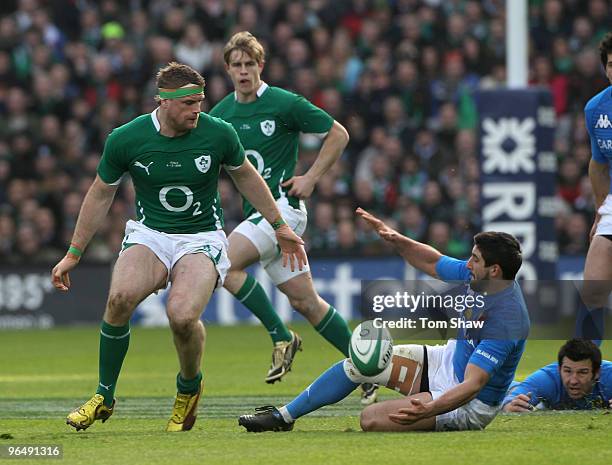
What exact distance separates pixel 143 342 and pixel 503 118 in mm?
4776

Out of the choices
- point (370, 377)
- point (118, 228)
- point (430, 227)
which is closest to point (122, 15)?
point (118, 228)

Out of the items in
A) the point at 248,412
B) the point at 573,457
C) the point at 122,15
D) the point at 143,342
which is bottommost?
the point at 143,342

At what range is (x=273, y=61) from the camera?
2009cm

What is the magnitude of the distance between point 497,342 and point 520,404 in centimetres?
182

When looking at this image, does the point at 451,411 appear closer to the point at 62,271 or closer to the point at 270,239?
the point at 62,271

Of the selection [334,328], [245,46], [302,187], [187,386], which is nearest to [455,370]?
[187,386]

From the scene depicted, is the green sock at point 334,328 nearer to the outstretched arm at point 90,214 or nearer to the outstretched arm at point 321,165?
the outstretched arm at point 321,165

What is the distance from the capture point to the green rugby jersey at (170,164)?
8.25 m

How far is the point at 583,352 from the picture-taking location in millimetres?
8867

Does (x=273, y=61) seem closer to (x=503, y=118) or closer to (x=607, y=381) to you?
(x=503, y=118)

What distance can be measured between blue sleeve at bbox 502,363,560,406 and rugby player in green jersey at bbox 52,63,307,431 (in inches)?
69.6

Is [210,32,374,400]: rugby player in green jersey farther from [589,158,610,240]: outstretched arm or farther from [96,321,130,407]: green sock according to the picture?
[96,321,130,407]: green sock

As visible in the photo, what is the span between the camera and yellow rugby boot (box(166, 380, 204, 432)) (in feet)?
27.0

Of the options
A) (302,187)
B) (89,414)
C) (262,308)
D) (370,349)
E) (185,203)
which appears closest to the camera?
(370,349)
